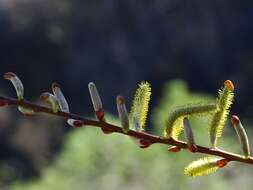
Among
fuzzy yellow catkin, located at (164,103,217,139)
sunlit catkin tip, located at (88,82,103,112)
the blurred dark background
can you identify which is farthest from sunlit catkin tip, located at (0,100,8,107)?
the blurred dark background

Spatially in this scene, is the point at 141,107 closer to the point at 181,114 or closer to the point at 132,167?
the point at 181,114

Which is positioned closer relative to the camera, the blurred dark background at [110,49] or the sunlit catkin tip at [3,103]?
the sunlit catkin tip at [3,103]

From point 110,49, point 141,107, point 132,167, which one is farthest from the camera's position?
point 110,49

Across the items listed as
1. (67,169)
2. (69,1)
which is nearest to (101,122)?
(67,169)

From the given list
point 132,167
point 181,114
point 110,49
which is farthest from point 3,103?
point 110,49

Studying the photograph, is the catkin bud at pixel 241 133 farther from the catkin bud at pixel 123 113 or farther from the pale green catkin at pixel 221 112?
the catkin bud at pixel 123 113

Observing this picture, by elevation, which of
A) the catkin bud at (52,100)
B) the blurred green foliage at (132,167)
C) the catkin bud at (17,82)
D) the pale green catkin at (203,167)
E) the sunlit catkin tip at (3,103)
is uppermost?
the catkin bud at (17,82)


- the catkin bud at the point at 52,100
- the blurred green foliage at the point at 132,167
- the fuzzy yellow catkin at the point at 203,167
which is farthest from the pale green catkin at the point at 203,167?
the blurred green foliage at the point at 132,167

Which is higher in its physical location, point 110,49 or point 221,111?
point 221,111
